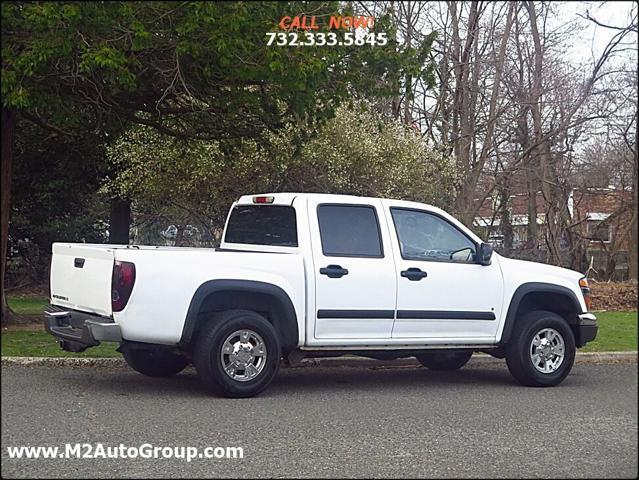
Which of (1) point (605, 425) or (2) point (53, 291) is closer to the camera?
(1) point (605, 425)

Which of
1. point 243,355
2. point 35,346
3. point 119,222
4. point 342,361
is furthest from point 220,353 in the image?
point 119,222

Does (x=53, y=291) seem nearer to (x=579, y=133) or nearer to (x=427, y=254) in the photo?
(x=427, y=254)

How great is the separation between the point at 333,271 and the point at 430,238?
136cm

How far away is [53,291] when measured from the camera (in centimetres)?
846

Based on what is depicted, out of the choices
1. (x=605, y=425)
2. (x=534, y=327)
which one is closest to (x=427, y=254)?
(x=534, y=327)

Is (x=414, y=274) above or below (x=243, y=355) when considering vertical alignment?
above

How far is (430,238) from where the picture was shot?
9039 millimetres

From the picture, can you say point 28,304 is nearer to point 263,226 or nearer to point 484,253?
point 263,226

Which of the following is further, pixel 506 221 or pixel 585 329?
pixel 506 221

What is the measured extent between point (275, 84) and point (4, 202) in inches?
184

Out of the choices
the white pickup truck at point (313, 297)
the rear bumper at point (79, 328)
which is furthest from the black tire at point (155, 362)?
the rear bumper at point (79, 328)

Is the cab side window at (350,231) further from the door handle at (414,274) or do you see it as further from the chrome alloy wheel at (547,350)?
the chrome alloy wheel at (547,350)

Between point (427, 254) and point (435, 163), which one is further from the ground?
point (435, 163)

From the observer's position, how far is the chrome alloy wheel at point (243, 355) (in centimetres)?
784
